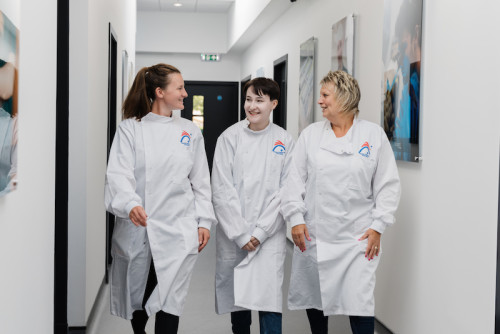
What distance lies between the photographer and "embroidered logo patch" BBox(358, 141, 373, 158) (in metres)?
2.75

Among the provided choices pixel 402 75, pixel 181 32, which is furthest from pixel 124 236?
pixel 181 32

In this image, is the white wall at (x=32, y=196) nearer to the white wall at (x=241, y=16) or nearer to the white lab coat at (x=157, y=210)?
the white lab coat at (x=157, y=210)

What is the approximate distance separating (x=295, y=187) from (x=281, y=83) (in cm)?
484

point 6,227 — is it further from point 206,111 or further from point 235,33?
point 206,111

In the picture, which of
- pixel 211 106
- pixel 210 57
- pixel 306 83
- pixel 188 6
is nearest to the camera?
pixel 306 83

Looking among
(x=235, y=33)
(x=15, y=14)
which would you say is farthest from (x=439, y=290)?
(x=235, y=33)

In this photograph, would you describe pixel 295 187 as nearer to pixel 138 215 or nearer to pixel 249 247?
pixel 249 247

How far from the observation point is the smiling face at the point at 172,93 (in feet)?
9.00

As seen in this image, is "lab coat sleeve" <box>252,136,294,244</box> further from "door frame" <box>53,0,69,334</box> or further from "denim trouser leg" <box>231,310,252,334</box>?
"door frame" <box>53,0,69,334</box>

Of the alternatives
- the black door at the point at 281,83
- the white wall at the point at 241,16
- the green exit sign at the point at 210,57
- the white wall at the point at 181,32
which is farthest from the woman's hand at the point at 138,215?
the green exit sign at the point at 210,57

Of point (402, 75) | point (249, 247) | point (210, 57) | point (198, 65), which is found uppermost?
point (210, 57)

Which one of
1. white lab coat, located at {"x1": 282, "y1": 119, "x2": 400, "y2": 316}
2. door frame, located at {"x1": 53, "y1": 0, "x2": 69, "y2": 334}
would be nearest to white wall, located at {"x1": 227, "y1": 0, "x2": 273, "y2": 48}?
door frame, located at {"x1": 53, "y1": 0, "x2": 69, "y2": 334}

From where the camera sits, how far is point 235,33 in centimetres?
973

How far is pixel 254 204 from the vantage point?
113 inches
